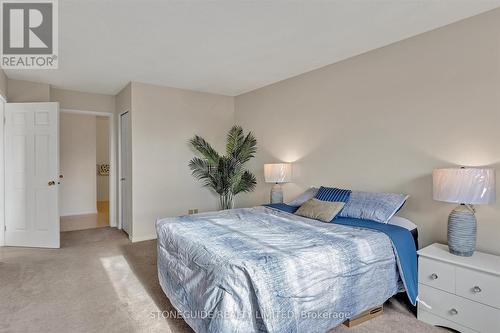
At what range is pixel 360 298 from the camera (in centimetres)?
201

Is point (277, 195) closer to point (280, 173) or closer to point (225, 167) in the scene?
point (280, 173)

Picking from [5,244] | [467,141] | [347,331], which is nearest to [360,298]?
[347,331]

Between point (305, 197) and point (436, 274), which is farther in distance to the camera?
point (305, 197)

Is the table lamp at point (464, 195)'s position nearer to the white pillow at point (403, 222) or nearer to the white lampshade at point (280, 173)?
the white pillow at point (403, 222)

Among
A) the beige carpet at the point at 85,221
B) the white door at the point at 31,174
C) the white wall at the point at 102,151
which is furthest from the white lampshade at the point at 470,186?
the white wall at the point at 102,151

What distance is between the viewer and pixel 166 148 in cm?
454

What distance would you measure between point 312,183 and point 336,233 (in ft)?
5.05

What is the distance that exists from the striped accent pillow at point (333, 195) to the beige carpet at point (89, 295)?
1.02 metres

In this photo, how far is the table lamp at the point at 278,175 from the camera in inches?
154

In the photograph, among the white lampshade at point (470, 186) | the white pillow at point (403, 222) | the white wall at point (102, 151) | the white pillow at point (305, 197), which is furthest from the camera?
the white wall at point (102, 151)

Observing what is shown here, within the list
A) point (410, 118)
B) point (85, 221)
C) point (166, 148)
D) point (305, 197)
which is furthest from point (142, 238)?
point (410, 118)

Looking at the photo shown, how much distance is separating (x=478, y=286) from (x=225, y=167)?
3444mm

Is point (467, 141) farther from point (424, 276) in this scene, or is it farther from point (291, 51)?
point (291, 51)

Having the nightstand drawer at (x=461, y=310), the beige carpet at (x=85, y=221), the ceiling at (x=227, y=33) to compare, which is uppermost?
the ceiling at (x=227, y=33)
